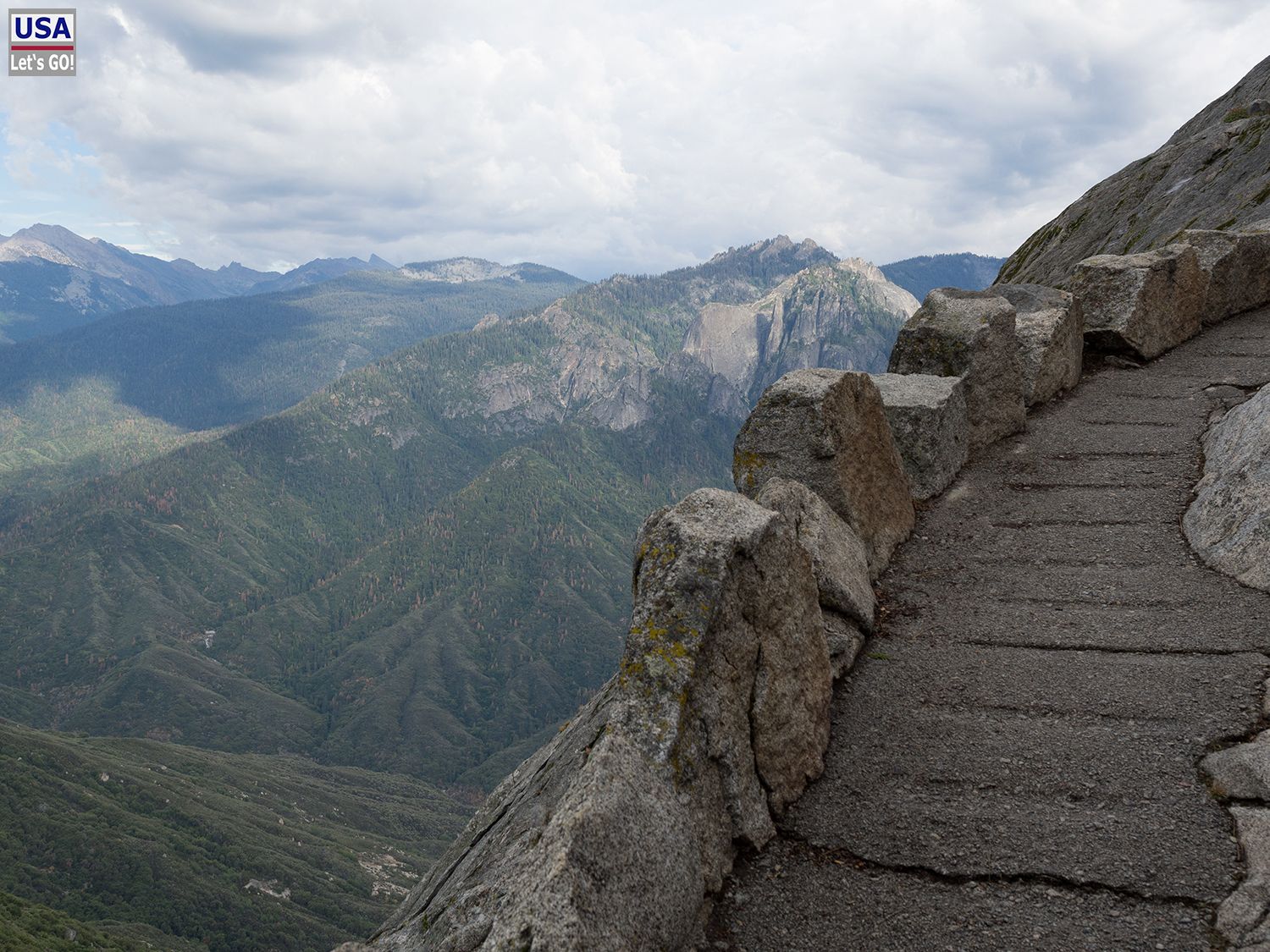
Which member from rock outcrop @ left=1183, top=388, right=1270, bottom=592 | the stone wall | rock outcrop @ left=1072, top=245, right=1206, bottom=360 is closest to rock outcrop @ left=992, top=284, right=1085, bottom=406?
rock outcrop @ left=1072, top=245, right=1206, bottom=360

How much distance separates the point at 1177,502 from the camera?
1495cm

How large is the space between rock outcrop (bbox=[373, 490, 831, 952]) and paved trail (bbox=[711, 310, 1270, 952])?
0.68m

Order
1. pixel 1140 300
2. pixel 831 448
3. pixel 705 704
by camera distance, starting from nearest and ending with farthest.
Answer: pixel 705 704, pixel 831 448, pixel 1140 300

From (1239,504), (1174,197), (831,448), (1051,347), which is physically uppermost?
(1174,197)

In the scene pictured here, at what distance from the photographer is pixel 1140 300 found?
22.8 m

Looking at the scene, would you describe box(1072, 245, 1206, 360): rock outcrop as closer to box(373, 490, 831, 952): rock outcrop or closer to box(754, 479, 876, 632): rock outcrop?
box(754, 479, 876, 632): rock outcrop

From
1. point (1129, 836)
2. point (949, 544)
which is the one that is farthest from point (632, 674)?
point (949, 544)

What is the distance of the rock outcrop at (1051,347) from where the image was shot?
20484mm

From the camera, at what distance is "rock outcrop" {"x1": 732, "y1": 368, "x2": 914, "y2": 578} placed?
44.5ft

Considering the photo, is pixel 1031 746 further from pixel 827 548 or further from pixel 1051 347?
pixel 1051 347

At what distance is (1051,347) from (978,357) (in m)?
3.30

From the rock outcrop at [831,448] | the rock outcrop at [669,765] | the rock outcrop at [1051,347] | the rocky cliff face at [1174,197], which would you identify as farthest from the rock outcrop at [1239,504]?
the rocky cliff face at [1174,197]

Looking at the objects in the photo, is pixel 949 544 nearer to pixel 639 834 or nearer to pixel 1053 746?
pixel 1053 746

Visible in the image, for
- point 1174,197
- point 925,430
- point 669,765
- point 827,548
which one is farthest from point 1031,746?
point 1174,197
